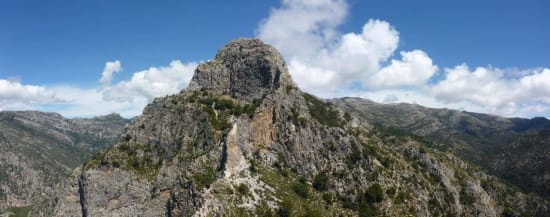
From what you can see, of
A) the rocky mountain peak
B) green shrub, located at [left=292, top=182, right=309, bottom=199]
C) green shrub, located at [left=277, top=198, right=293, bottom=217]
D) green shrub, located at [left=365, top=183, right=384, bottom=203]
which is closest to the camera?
green shrub, located at [left=277, top=198, right=293, bottom=217]

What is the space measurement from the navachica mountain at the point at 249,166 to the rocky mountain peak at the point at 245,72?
0.42 m

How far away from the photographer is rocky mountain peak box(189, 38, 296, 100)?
150125mm

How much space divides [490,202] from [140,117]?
482 feet

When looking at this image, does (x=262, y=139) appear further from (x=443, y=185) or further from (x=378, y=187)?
(x=443, y=185)

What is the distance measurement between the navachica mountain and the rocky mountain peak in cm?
42

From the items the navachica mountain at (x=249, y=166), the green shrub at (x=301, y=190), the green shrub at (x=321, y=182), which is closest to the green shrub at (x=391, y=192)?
the navachica mountain at (x=249, y=166)

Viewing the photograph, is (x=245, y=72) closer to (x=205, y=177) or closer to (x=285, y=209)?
(x=205, y=177)

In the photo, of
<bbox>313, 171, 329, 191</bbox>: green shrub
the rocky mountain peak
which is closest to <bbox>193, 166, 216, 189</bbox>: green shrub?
<bbox>313, 171, 329, 191</bbox>: green shrub

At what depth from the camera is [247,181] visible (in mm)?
106875

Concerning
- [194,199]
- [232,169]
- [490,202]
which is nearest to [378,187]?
[232,169]

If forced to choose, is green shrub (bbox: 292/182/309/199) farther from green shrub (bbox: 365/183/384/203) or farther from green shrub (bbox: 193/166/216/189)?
green shrub (bbox: 193/166/216/189)

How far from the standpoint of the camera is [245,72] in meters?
156

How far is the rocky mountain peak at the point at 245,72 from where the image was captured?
15012cm

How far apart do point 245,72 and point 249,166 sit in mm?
52718
